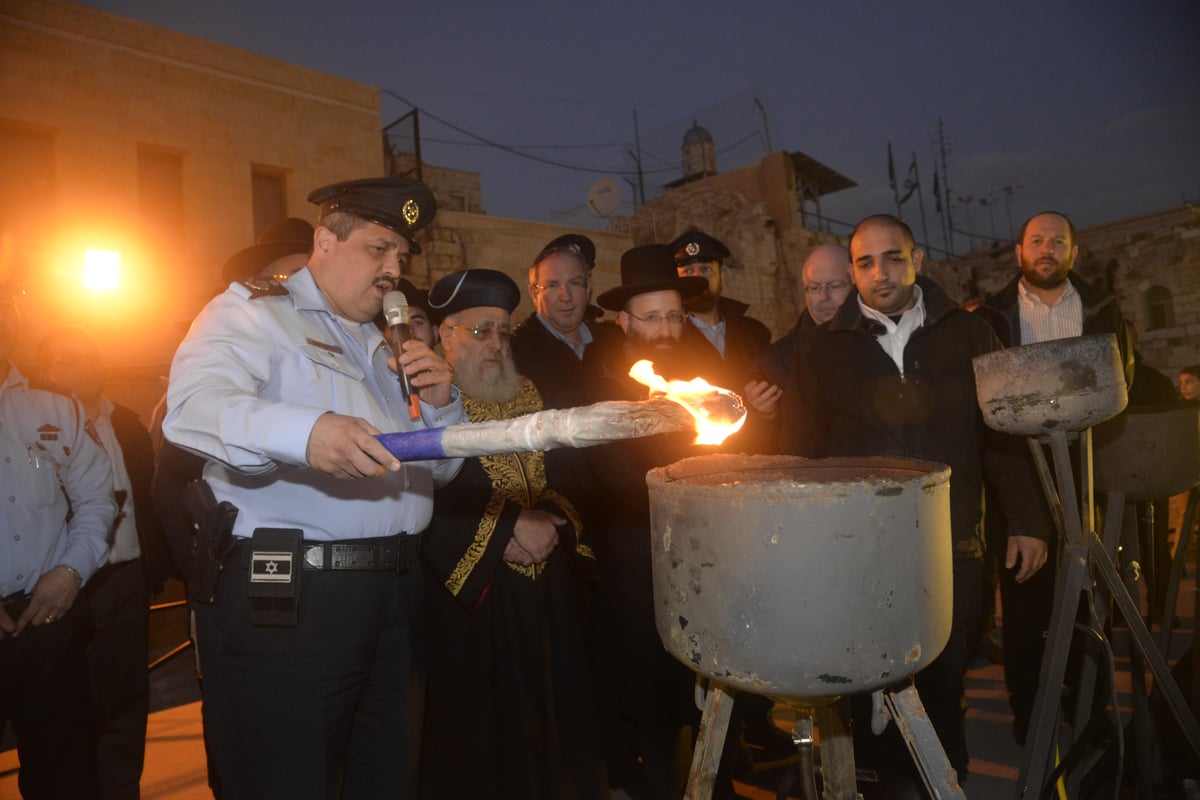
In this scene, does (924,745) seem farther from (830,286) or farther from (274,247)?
(274,247)

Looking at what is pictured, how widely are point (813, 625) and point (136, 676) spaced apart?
11.2 feet

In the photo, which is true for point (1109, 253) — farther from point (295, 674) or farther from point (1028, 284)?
point (295, 674)

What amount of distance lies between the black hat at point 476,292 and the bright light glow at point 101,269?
22.2 feet

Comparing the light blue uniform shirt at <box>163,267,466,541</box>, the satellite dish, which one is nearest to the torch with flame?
the light blue uniform shirt at <box>163,267,466,541</box>

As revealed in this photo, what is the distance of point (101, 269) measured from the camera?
7.84 m

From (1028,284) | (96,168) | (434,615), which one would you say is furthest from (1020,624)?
(96,168)

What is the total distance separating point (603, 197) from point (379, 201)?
13.1m

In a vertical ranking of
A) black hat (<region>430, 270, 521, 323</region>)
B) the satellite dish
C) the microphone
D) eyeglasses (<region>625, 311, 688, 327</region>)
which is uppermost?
the satellite dish

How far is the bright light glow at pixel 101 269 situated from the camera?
7766mm

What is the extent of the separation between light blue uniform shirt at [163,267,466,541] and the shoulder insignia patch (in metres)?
0.02

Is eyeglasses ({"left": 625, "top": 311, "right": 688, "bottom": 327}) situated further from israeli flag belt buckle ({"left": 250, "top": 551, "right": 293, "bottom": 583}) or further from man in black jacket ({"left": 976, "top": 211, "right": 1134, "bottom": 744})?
israeli flag belt buckle ({"left": 250, "top": 551, "right": 293, "bottom": 583})

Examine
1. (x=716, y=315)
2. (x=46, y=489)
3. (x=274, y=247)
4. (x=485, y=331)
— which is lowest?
(x=46, y=489)

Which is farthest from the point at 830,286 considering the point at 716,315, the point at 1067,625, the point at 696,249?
the point at 1067,625

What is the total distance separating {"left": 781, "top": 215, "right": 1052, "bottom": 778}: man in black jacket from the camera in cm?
266
